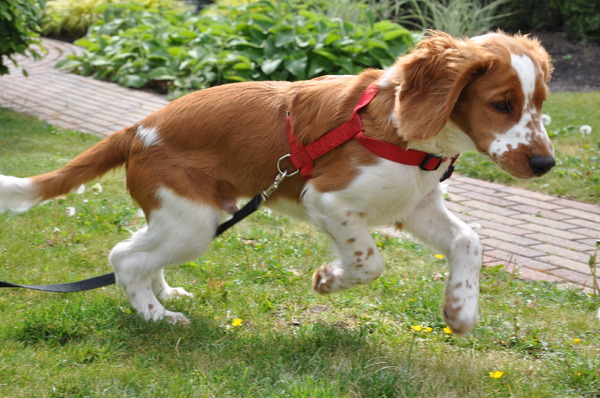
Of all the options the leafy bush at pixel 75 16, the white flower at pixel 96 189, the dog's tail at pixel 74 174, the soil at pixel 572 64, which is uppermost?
the dog's tail at pixel 74 174

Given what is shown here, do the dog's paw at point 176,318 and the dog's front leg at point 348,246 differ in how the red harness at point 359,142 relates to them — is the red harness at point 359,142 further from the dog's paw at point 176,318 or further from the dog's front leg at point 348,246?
the dog's paw at point 176,318

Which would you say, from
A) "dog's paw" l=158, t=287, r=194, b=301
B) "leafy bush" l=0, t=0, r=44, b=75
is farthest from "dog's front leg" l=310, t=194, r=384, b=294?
"leafy bush" l=0, t=0, r=44, b=75

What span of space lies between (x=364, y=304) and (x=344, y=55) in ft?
20.7

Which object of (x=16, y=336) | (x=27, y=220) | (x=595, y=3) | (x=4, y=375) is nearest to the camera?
(x=4, y=375)

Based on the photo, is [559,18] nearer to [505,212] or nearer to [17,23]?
[505,212]

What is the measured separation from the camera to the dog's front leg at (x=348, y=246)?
3.36 metres

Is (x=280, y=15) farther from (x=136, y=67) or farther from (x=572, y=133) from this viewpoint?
(x=572, y=133)

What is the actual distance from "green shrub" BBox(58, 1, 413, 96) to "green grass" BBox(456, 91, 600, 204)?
2580 millimetres

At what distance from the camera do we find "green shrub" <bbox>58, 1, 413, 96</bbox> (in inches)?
372

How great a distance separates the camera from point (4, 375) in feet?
9.79

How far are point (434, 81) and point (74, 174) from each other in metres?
1.87

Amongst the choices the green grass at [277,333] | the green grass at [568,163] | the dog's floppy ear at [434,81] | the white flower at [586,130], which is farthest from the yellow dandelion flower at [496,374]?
the white flower at [586,130]

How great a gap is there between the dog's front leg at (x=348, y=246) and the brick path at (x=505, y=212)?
57.6 inches

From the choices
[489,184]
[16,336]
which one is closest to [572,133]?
[489,184]
